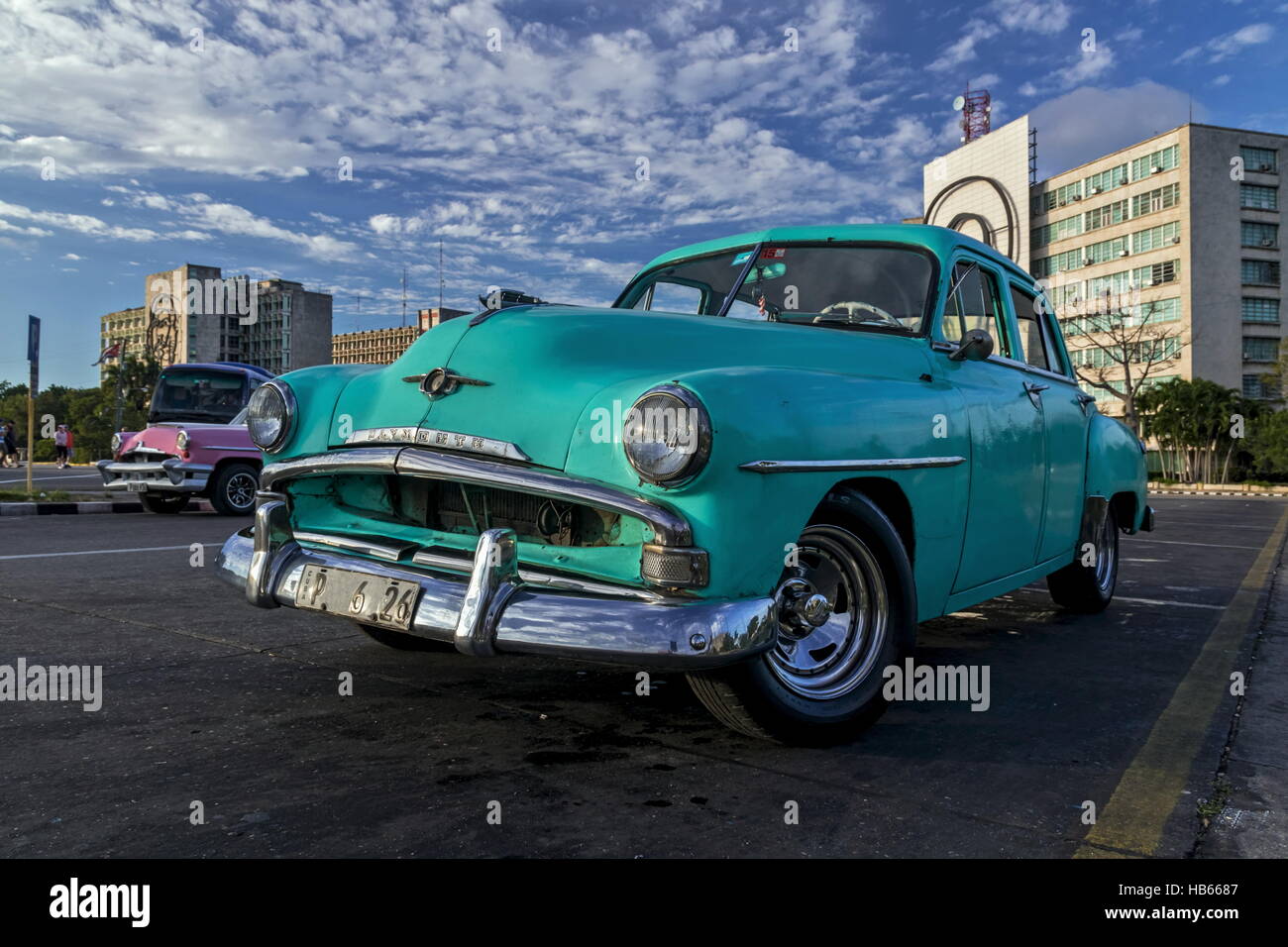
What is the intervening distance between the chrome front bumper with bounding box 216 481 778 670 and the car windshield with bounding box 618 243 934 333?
164 cm

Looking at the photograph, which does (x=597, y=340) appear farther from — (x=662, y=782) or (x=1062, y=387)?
(x=1062, y=387)

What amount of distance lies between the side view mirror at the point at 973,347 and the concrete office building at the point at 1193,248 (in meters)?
52.1

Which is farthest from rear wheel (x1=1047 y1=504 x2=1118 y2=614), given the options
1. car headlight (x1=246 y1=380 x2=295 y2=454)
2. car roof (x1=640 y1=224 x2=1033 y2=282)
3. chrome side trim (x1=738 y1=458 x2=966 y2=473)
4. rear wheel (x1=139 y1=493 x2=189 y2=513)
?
rear wheel (x1=139 y1=493 x2=189 y2=513)

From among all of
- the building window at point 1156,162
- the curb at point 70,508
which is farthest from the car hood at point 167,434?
the building window at point 1156,162

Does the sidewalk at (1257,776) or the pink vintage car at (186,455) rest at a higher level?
the pink vintage car at (186,455)

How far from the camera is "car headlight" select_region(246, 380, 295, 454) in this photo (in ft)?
10.9

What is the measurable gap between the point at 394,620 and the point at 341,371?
1.31 metres

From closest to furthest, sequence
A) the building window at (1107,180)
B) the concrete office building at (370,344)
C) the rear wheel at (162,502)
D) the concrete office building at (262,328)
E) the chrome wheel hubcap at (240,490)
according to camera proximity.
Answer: the chrome wheel hubcap at (240,490), the rear wheel at (162,502), the concrete office building at (370,344), the building window at (1107,180), the concrete office building at (262,328)

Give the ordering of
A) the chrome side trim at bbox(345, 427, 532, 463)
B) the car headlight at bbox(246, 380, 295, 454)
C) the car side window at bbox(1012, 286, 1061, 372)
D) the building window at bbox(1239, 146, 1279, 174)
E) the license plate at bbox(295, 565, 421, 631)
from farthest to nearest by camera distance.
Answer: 1. the building window at bbox(1239, 146, 1279, 174)
2. the car side window at bbox(1012, 286, 1061, 372)
3. the car headlight at bbox(246, 380, 295, 454)
4. the chrome side trim at bbox(345, 427, 532, 463)
5. the license plate at bbox(295, 565, 421, 631)

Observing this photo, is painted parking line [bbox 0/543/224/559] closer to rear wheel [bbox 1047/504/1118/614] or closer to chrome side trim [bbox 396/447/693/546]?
chrome side trim [bbox 396/447/693/546]

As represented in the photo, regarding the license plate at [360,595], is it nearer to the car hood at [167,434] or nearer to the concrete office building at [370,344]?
the car hood at [167,434]

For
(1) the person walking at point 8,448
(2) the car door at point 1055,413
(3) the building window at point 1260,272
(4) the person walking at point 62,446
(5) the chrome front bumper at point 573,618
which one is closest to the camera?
(5) the chrome front bumper at point 573,618

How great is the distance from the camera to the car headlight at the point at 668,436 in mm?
2389
